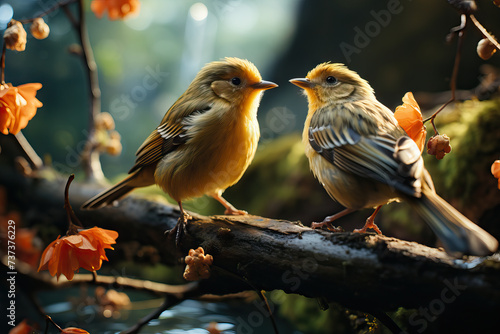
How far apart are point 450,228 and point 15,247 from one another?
253 cm

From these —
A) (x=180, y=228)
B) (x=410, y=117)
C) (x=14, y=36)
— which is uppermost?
(x=14, y=36)

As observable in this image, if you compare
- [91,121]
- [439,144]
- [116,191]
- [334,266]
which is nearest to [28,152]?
[91,121]

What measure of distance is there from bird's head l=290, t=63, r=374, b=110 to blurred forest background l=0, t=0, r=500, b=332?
1.11 meters

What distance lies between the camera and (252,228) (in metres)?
1.56

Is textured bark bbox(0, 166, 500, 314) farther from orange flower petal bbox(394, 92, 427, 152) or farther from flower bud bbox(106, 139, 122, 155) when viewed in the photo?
flower bud bbox(106, 139, 122, 155)

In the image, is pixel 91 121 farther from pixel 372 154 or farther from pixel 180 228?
pixel 372 154

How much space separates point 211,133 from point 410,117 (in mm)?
845

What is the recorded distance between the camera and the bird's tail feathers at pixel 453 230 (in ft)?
3.40

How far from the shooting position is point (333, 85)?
5.82 feet

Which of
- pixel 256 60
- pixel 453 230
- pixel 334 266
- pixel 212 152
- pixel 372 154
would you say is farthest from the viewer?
pixel 256 60

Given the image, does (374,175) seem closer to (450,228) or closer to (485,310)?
(450,228)

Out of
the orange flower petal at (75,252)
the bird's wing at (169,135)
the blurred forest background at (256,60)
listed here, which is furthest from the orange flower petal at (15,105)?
the blurred forest background at (256,60)

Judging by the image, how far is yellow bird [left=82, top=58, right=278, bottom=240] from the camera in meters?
1.75

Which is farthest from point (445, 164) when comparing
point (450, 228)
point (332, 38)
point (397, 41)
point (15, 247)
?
point (15, 247)
